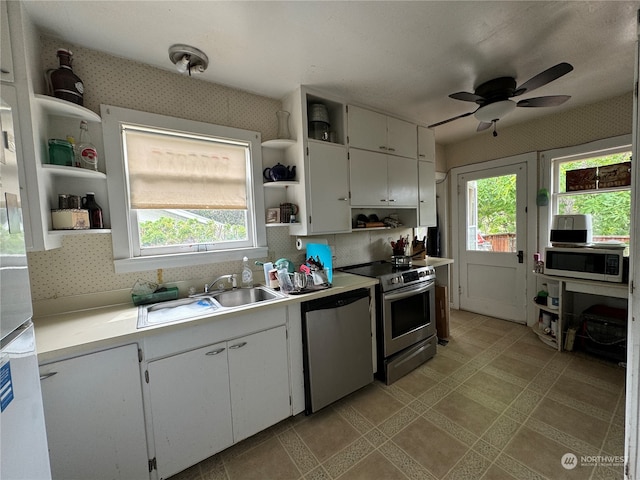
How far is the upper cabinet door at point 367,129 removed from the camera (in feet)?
7.82

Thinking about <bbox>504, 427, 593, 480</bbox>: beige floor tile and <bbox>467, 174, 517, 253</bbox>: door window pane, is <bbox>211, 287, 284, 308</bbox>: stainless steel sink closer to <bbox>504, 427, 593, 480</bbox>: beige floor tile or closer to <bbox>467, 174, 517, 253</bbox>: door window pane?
<bbox>504, 427, 593, 480</bbox>: beige floor tile

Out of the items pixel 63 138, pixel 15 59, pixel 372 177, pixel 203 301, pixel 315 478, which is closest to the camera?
pixel 15 59

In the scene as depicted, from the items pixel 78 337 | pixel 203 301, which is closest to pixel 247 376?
pixel 203 301

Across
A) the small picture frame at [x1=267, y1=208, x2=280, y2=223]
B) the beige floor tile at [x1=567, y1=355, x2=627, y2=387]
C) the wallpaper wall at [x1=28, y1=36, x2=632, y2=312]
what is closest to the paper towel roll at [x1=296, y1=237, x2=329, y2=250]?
the wallpaper wall at [x1=28, y1=36, x2=632, y2=312]

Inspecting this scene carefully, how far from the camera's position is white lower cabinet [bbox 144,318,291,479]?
1329 millimetres

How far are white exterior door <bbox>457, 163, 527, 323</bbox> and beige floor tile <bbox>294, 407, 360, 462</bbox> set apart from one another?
9.27 feet

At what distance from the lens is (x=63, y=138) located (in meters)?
1.52

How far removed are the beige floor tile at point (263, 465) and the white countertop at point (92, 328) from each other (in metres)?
0.90

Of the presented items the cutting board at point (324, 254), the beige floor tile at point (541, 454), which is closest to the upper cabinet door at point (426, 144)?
the cutting board at point (324, 254)

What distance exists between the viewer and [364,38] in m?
1.55

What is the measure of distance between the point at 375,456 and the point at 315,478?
380mm

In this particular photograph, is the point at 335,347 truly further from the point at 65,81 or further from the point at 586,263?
the point at 586,263

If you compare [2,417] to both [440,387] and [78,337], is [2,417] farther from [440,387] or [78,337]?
[440,387]

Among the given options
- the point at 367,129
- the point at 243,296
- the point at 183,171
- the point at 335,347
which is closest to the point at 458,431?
the point at 335,347
